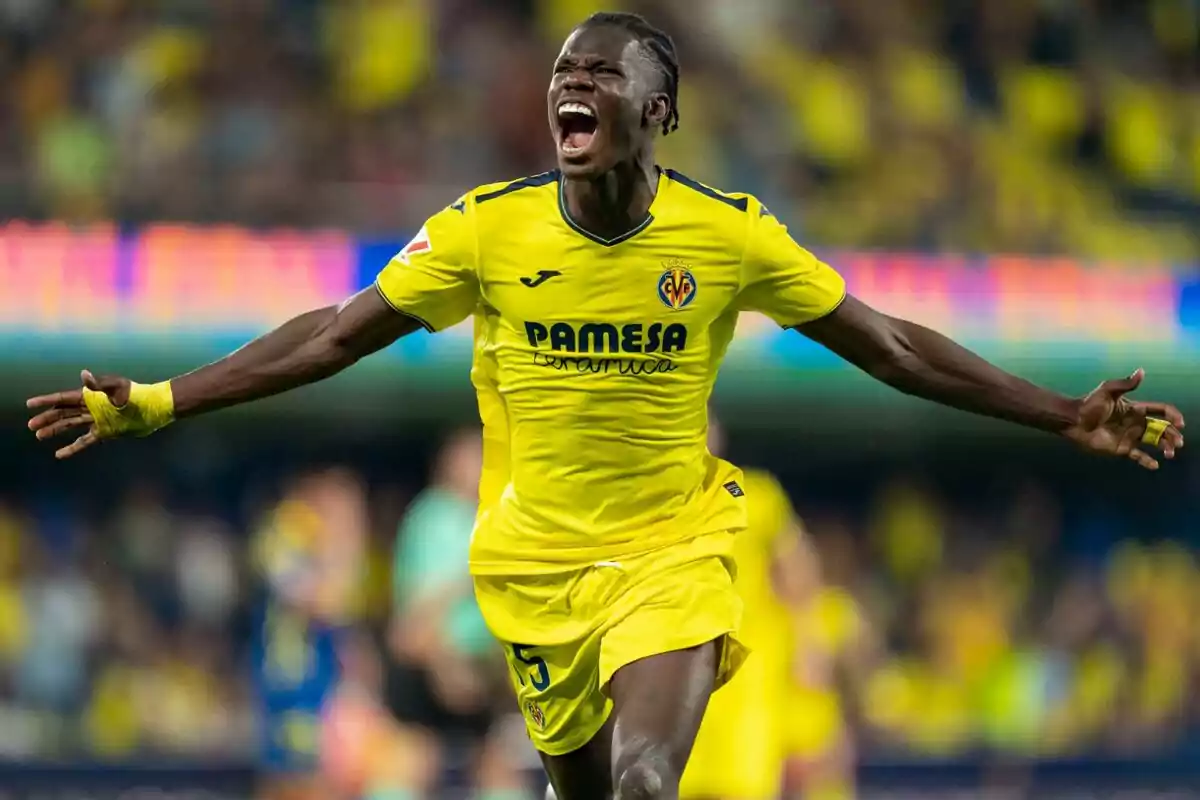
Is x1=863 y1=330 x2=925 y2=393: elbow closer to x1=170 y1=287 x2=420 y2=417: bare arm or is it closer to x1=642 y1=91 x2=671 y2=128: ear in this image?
x1=642 y1=91 x2=671 y2=128: ear

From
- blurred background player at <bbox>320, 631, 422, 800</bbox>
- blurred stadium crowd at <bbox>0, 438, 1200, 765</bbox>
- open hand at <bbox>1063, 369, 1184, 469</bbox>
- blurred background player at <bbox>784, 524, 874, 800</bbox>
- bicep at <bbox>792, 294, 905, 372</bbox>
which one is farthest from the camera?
blurred stadium crowd at <bbox>0, 438, 1200, 765</bbox>

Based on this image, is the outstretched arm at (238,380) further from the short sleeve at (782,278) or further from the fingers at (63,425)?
the short sleeve at (782,278)

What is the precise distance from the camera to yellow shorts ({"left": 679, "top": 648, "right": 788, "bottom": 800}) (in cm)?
714

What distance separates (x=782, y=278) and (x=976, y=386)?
1.97 feet

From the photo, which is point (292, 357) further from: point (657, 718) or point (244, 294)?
point (244, 294)

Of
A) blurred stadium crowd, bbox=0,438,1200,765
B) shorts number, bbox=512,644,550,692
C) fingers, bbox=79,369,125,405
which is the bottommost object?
blurred stadium crowd, bbox=0,438,1200,765

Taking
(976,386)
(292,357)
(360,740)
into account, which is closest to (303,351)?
(292,357)

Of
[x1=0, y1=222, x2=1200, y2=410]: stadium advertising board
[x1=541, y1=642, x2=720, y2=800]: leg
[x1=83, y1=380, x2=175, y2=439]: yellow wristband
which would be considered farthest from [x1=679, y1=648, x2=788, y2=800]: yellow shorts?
[x1=0, y1=222, x2=1200, y2=410]: stadium advertising board

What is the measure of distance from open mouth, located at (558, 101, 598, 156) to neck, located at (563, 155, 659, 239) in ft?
0.47

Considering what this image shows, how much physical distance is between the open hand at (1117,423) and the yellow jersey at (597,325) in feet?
2.49

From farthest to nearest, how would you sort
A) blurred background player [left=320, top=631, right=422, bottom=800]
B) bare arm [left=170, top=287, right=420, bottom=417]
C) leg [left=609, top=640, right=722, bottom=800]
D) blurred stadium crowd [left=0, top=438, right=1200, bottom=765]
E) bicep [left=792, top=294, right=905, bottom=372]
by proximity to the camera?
blurred stadium crowd [left=0, top=438, right=1200, bottom=765]
blurred background player [left=320, top=631, right=422, bottom=800]
bicep [left=792, top=294, right=905, bottom=372]
bare arm [left=170, top=287, right=420, bottom=417]
leg [left=609, top=640, right=722, bottom=800]

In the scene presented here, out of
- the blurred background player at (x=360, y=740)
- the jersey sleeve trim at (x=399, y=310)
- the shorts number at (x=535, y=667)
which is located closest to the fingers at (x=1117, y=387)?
the shorts number at (x=535, y=667)

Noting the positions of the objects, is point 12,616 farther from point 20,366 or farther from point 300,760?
point 300,760

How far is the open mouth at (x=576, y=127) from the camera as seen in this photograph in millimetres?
4738
